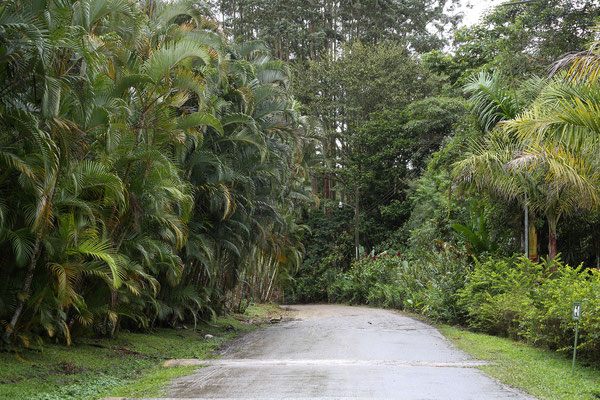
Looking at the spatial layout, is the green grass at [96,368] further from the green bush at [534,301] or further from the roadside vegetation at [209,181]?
the green bush at [534,301]

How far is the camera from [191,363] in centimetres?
1139

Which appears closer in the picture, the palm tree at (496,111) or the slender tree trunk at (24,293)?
the slender tree trunk at (24,293)

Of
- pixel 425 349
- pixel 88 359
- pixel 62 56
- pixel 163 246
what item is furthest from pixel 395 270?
pixel 62 56

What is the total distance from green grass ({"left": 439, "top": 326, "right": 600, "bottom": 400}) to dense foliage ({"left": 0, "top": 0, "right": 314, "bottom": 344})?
6.36 metres

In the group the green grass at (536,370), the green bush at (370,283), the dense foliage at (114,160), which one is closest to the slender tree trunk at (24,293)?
the dense foliage at (114,160)

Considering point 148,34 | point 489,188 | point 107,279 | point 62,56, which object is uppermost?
point 148,34

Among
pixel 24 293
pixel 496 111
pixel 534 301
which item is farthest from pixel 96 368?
pixel 496 111

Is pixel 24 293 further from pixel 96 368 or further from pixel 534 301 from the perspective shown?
pixel 534 301

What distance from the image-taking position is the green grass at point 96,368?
830 cm

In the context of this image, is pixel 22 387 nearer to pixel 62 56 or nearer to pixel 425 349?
pixel 62 56

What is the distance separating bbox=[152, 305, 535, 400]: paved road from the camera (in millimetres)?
7727

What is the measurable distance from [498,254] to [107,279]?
42.8 ft

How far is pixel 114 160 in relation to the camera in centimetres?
1080

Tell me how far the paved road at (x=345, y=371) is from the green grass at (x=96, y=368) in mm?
736
